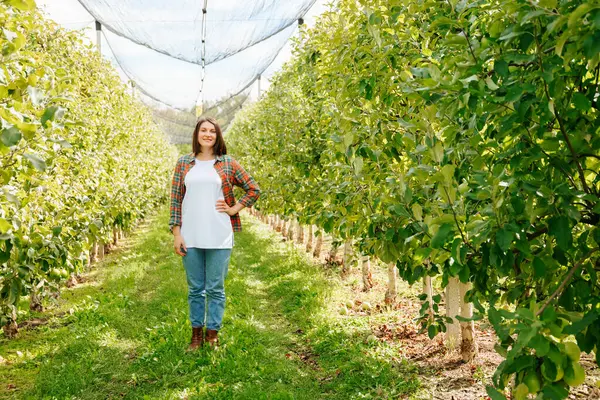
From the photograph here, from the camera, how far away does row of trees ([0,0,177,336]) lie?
6.12 feet

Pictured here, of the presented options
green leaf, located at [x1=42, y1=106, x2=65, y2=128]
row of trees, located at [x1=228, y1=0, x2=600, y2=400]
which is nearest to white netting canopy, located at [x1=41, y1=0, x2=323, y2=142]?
green leaf, located at [x1=42, y1=106, x2=65, y2=128]

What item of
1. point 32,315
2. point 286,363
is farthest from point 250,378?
point 32,315

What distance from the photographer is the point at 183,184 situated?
185 inches

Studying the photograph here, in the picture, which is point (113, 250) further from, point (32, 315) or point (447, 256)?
point (447, 256)

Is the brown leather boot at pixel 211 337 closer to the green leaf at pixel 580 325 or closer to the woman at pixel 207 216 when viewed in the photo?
the woman at pixel 207 216

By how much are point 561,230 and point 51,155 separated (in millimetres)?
2589

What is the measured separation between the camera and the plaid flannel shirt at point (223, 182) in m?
4.64

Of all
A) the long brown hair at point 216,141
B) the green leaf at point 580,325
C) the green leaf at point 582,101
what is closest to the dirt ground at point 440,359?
the green leaf at point 580,325

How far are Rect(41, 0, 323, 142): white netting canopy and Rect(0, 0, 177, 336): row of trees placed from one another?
3.46ft

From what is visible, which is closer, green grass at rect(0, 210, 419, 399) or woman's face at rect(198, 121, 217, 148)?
green grass at rect(0, 210, 419, 399)

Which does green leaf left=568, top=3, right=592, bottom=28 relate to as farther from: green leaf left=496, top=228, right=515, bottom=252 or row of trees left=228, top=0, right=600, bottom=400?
green leaf left=496, top=228, right=515, bottom=252

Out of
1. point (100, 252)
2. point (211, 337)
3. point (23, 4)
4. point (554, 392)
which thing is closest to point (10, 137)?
point (23, 4)

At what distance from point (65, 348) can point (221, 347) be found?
1.65m

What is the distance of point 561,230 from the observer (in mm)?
1610
